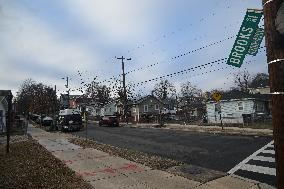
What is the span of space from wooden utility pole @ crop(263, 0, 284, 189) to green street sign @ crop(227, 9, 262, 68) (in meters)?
2.25

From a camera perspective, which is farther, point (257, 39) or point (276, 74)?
point (257, 39)

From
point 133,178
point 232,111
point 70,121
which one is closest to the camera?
point 133,178

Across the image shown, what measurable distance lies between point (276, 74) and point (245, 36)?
279cm

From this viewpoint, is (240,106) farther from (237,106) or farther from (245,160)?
(245,160)

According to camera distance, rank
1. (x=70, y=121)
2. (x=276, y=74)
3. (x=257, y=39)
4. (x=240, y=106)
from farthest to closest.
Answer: (x=240, y=106) < (x=70, y=121) < (x=257, y=39) < (x=276, y=74)

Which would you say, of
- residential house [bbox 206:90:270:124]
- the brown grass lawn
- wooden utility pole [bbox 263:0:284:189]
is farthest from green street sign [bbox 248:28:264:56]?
residential house [bbox 206:90:270:124]

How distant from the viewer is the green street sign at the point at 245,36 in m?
4.97

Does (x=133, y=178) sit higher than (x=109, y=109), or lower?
lower

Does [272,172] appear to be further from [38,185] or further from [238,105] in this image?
[238,105]

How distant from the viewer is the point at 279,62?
2.71 metres

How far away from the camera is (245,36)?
534 centimetres

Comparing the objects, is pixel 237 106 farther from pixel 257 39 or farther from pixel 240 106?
pixel 257 39

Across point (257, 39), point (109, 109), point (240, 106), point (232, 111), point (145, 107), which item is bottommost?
point (232, 111)

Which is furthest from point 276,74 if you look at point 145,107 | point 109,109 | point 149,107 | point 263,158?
point 109,109
